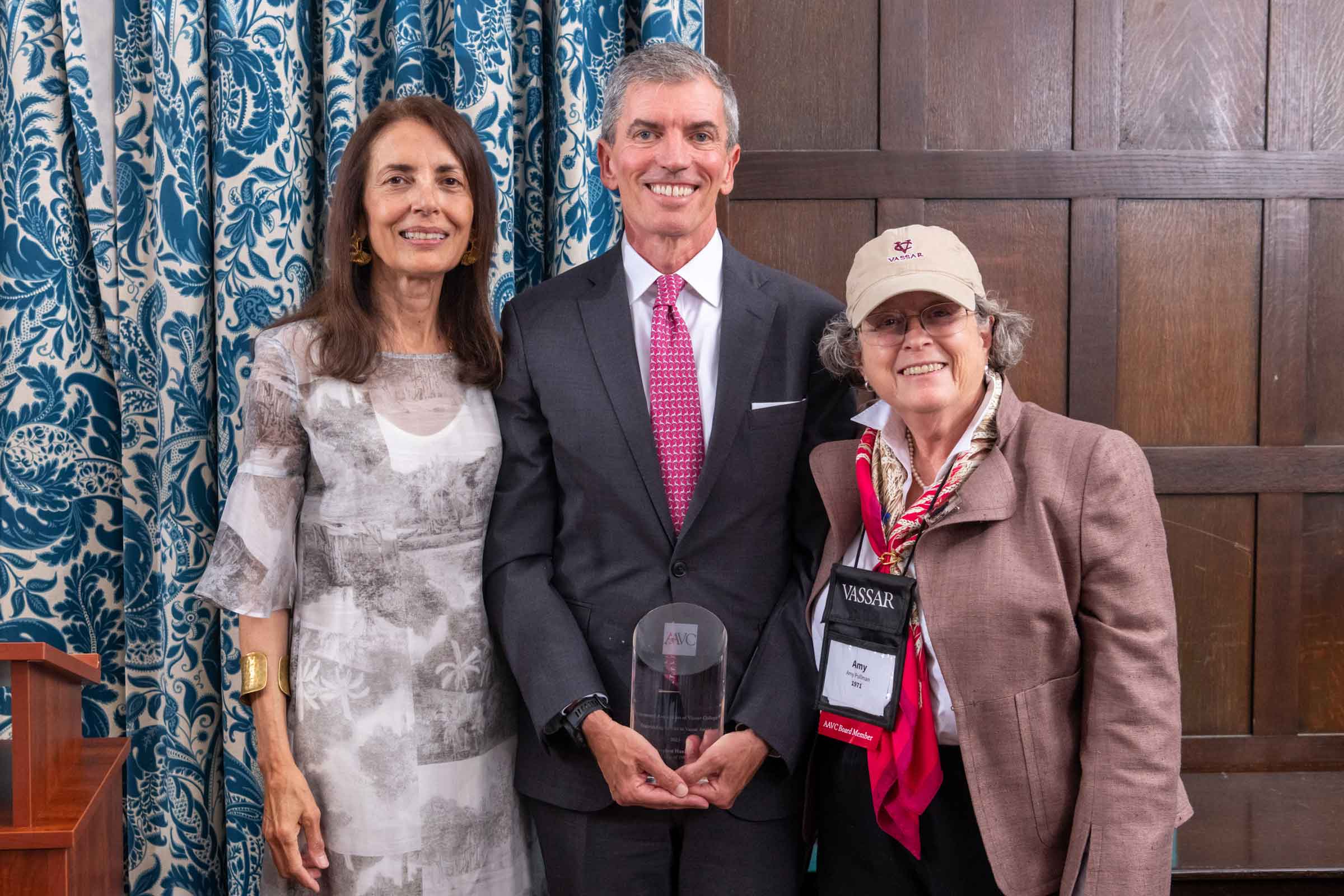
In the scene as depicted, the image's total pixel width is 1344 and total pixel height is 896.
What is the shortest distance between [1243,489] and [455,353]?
1.72m

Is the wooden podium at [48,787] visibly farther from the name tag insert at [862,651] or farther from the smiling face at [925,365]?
the smiling face at [925,365]

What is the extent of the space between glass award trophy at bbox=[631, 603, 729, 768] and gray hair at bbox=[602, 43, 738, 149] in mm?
770

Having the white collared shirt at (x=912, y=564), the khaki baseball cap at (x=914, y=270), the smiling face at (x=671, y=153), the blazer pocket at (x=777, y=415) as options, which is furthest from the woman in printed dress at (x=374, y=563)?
the khaki baseball cap at (x=914, y=270)

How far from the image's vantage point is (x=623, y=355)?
1609 millimetres

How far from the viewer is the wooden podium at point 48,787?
3.58 ft

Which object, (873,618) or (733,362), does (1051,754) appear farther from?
(733,362)

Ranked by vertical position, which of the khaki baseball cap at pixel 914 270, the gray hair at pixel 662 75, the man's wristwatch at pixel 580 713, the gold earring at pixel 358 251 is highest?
the gray hair at pixel 662 75

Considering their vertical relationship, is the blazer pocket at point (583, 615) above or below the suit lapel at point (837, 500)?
below

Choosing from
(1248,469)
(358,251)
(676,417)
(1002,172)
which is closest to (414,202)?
(358,251)

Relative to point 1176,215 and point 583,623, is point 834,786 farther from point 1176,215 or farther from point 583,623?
point 1176,215

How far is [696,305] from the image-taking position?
1662mm

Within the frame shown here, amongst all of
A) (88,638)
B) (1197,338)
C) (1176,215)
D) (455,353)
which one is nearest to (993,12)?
(1176,215)

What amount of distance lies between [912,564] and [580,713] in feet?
1.70

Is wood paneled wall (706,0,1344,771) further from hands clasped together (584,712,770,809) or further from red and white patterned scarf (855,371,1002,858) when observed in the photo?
hands clasped together (584,712,770,809)
